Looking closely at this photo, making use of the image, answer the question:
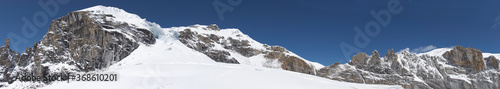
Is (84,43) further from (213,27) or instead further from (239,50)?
(213,27)

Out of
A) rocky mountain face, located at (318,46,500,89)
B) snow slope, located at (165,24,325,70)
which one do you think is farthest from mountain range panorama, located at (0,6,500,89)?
snow slope, located at (165,24,325,70)

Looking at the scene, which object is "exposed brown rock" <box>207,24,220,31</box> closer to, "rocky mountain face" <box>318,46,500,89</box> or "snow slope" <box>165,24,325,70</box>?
"snow slope" <box>165,24,325,70</box>

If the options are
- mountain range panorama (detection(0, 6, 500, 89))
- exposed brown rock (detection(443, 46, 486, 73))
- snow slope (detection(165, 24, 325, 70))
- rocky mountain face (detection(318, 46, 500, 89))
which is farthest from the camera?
snow slope (detection(165, 24, 325, 70))

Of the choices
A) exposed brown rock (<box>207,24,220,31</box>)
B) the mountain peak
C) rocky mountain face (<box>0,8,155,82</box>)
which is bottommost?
rocky mountain face (<box>0,8,155,82</box>)

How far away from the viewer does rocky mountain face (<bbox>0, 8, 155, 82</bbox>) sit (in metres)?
67.6

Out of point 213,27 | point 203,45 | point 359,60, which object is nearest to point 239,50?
point 203,45

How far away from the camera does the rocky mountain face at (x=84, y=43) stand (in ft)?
222

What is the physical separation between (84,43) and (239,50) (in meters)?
86.8

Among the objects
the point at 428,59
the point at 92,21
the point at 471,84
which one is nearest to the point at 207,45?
the point at 92,21

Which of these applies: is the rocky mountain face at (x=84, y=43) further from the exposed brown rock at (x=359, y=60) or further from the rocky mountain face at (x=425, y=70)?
the exposed brown rock at (x=359, y=60)

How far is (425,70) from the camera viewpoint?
428 feet

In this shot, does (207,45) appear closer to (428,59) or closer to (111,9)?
(111,9)

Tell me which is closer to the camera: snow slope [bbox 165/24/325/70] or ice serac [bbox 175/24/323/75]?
ice serac [bbox 175/24/323/75]

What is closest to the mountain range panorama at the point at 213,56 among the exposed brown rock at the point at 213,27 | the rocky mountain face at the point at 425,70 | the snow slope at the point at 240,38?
the rocky mountain face at the point at 425,70
